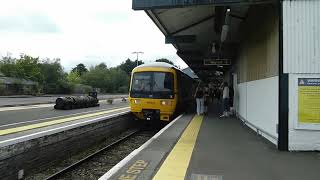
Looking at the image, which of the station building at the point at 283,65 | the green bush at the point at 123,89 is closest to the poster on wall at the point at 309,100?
the station building at the point at 283,65

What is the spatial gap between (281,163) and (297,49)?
9.26 ft

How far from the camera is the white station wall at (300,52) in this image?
32.7 feet

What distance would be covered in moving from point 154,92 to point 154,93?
0.05 meters

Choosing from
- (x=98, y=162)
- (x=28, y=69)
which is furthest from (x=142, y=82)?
(x=28, y=69)

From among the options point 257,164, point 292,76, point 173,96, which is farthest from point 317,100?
point 173,96

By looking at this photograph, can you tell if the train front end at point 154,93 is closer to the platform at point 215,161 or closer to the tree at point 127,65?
the platform at point 215,161

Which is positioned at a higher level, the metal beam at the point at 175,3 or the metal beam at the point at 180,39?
the metal beam at the point at 180,39

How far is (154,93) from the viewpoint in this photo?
66.4 ft

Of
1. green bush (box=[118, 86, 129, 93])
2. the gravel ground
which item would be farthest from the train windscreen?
green bush (box=[118, 86, 129, 93])

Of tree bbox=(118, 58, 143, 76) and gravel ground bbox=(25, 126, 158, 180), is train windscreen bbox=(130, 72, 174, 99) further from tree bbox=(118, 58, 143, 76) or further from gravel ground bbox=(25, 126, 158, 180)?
tree bbox=(118, 58, 143, 76)

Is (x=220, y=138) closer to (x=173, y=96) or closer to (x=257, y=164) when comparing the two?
(x=257, y=164)

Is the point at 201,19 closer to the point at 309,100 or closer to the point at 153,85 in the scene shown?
the point at 153,85

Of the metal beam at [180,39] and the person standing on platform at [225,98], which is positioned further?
the metal beam at [180,39]

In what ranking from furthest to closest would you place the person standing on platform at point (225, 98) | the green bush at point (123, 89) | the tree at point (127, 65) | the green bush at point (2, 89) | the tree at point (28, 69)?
the tree at point (127, 65), the green bush at point (123, 89), the tree at point (28, 69), the green bush at point (2, 89), the person standing on platform at point (225, 98)
